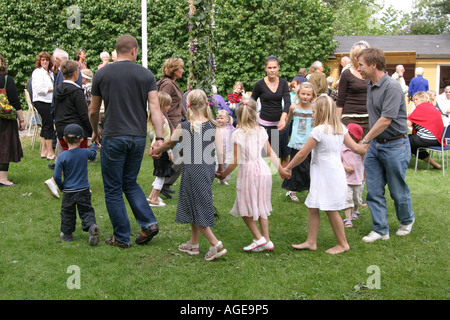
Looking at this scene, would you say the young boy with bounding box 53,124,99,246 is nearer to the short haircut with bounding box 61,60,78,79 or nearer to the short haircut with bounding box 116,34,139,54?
the short haircut with bounding box 116,34,139,54

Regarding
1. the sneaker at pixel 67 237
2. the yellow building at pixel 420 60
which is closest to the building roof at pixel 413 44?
the yellow building at pixel 420 60

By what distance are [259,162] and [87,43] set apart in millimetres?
18051

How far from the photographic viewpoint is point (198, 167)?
4711 millimetres

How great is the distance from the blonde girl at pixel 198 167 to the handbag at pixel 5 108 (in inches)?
168

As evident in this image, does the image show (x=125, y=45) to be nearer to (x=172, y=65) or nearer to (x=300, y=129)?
(x=172, y=65)

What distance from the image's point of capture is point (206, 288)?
13.3 feet

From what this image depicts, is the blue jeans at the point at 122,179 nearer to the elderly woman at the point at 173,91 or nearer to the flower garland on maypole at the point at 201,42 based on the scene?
the flower garland on maypole at the point at 201,42

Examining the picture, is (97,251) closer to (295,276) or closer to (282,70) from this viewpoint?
(295,276)

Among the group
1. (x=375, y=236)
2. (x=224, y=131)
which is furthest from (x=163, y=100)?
(x=375, y=236)

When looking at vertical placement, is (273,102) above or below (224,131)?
above

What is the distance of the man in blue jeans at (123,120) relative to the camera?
15.7ft

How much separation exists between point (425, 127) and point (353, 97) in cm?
443
